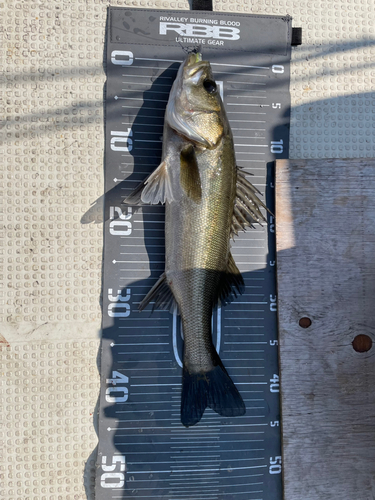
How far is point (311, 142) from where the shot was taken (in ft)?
8.47

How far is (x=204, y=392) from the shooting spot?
7.21ft

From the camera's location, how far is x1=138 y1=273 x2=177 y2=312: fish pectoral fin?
2.27 metres

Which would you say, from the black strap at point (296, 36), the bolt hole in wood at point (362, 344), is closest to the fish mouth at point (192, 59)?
the black strap at point (296, 36)

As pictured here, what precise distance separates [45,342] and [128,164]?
1249 mm

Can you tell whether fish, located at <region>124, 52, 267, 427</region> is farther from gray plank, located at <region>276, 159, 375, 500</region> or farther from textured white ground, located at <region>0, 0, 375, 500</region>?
textured white ground, located at <region>0, 0, 375, 500</region>

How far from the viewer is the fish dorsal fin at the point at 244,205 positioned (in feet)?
7.37

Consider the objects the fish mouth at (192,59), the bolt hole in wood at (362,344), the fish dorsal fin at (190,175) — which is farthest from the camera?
the bolt hole in wood at (362,344)

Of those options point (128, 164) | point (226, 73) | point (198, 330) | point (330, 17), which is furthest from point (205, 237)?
point (330, 17)

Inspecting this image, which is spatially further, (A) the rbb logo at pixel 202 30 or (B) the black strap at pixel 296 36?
(B) the black strap at pixel 296 36

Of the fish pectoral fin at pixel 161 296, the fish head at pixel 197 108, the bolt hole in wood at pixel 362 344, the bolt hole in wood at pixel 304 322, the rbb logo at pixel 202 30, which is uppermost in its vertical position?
the rbb logo at pixel 202 30

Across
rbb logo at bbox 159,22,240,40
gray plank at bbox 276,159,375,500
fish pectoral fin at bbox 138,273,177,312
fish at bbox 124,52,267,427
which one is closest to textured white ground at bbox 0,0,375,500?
rbb logo at bbox 159,22,240,40

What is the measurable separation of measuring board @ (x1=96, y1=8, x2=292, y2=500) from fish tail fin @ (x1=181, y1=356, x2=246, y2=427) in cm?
19

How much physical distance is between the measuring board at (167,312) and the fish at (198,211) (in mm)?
223

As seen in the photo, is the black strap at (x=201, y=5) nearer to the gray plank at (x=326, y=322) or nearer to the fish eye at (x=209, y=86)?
the fish eye at (x=209, y=86)
